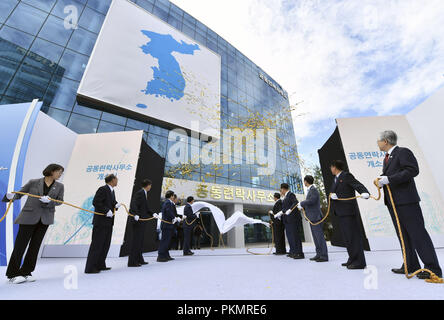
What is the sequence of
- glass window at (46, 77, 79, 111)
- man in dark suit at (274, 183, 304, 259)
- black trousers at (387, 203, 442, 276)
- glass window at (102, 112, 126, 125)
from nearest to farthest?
black trousers at (387, 203, 442, 276) → man in dark suit at (274, 183, 304, 259) → glass window at (46, 77, 79, 111) → glass window at (102, 112, 126, 125)

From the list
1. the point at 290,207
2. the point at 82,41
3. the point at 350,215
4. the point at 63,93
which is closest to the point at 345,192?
the point at 350,215

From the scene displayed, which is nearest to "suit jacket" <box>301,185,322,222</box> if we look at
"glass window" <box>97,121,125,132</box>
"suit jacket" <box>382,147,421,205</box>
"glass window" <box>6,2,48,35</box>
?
"suit jacket" <box>382,147,421,205</box>

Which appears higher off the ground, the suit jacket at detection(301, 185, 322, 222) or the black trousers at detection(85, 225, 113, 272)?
the suit jacket at detection(301, 185, 322, 222)

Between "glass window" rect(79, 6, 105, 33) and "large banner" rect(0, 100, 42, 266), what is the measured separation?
1101cm

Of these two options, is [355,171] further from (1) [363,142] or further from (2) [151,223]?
(2) [151,223]

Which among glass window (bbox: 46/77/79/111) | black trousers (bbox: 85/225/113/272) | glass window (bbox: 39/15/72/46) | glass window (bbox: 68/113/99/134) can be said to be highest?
glass window (bbox: 39/15/72/46)

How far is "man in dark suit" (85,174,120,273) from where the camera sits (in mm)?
3266

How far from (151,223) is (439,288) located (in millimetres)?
7568

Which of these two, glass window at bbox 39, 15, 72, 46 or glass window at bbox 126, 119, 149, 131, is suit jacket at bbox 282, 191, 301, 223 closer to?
glass window at bbox 126, 119, 149, 131

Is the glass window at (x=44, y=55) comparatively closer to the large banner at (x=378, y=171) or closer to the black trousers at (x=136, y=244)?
the black trousers at (x=136, y=244)

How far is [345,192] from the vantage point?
3.16m

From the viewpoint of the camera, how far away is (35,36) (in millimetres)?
10695

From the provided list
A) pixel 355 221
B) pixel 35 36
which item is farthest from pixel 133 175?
pixel 35 36

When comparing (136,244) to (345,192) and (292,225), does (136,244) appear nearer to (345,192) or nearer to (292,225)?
(292,225)
